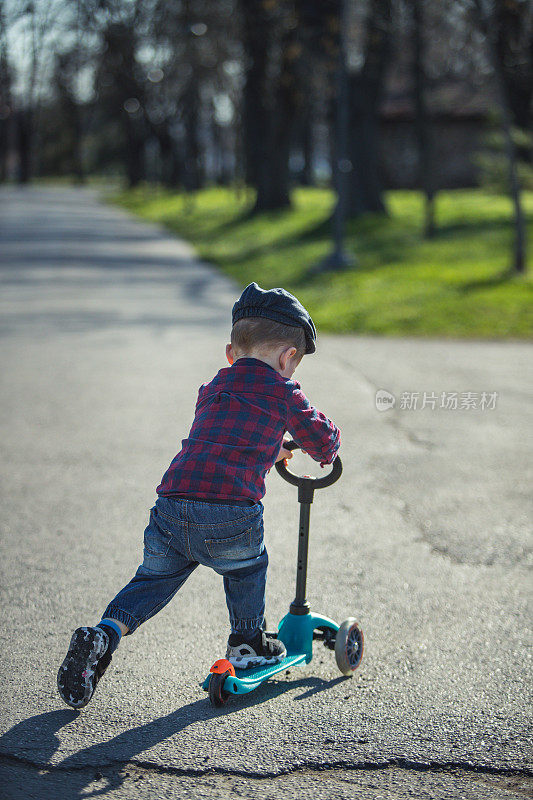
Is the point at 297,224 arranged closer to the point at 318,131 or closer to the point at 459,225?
the point at 459,225

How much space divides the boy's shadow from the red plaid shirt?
68 centimetres

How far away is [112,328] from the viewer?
36.3 feet

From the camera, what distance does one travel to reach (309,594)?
3.82 m

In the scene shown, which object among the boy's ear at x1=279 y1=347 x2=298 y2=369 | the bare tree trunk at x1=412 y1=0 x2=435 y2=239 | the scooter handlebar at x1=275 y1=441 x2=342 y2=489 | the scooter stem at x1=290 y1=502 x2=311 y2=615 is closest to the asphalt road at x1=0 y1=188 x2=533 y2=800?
the scooter stem at x1=290 y1=502 x2=311 y2=615

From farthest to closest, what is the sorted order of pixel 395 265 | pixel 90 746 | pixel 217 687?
pixel 395 265
pixel 217 687
pixel 90 746

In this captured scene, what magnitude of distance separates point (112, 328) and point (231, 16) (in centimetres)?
376

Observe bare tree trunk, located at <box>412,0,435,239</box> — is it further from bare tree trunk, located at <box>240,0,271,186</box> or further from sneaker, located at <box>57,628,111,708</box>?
sneaker, located at <box>57,628,111,708</box>

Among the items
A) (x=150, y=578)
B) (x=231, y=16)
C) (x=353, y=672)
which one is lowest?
(x=353, y=672)

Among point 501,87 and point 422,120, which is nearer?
point 501,87

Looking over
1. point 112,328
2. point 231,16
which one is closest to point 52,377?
point 112,328
